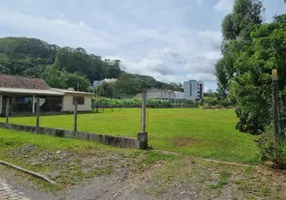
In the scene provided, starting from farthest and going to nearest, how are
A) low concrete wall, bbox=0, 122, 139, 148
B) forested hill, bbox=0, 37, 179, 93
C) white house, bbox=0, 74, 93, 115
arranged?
forested hill, bbox=0, 37, 179, 93 < white house, bbox=0, 74, 93, 115 < low concrete wall, bbox=0, 122, 139, 148

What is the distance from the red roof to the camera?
2498 centimetres

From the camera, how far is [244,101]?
8.34 metres

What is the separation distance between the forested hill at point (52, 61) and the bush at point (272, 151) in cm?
5161

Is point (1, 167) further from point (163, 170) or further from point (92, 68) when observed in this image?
point (92, 68)

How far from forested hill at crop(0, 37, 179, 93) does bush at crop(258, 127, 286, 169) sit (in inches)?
2032

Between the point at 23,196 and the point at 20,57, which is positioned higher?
the point at 20,57

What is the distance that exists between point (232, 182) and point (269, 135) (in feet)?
5.00

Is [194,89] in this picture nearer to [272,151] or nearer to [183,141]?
[183,141]

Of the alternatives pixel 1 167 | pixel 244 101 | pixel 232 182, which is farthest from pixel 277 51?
pixel 1 167

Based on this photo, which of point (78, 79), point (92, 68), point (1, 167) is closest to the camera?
Answer: point (1, 167)

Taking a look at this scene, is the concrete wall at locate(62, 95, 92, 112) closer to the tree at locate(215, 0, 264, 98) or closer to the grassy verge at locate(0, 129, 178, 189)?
the tree at locate(215, 0, 264, 98)

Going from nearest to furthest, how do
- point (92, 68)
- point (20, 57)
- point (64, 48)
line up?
point (20, 57) → point (64, 48) → point (92, 68)

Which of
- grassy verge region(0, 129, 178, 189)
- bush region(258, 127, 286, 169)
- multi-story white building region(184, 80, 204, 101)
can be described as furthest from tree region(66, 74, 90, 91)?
bush region(258, 127, 286, 169)

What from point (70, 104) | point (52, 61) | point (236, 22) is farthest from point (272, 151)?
point (52, 61)
